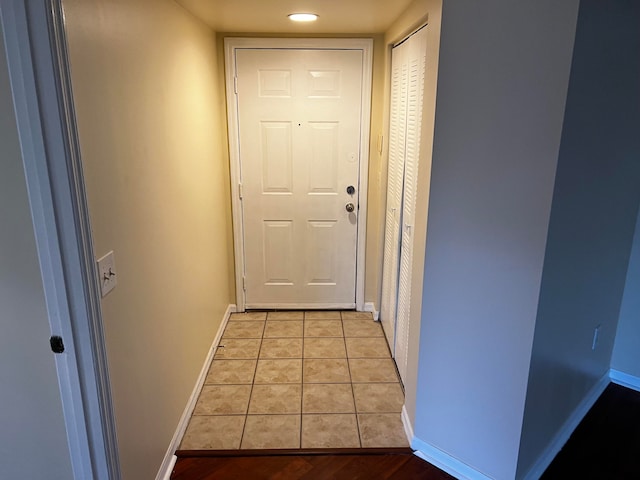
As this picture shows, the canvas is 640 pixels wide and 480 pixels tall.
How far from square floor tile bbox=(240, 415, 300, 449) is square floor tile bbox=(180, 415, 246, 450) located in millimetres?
45

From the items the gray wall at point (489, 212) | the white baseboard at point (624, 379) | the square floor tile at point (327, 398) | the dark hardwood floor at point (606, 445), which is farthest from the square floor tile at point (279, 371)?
the white baseboard at point (624, 379)

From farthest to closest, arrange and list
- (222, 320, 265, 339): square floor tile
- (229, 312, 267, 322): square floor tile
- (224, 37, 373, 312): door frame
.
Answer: (229, 312, 267, 322): square floor tile
(222, 320, 265, 339): square floor tile
(224, 37, 373, 312): door frame

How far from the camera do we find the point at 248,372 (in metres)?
2.80

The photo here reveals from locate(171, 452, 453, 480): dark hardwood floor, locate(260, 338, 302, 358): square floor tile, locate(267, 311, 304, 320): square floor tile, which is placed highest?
locate(267, 311, 304, 320): square floor tile

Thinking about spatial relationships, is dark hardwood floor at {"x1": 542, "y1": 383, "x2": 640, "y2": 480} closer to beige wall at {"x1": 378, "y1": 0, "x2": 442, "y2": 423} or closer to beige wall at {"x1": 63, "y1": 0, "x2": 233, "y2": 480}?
beige wall at {"x1": 378, "y1": 0, "x2": 442, "y2": 423}

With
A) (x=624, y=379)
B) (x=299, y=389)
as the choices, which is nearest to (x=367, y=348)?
(x=299, y=389)

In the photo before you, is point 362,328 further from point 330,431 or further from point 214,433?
point 214,433

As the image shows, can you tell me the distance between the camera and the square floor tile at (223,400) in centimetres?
242

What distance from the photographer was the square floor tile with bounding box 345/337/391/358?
300 centimetres

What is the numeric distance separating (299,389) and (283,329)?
31.4 inches

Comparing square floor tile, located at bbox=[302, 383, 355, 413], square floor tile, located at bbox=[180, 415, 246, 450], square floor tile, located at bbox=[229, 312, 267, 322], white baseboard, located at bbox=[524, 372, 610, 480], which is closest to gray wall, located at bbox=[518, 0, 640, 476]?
white baseboard, located at bbox=[524, 372, 610, 480]

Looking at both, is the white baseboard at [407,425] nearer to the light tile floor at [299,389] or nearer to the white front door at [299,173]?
the light tile floor at [299,389]

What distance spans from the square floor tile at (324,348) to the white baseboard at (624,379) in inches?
63.7

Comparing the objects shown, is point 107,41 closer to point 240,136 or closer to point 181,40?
point 181,40
